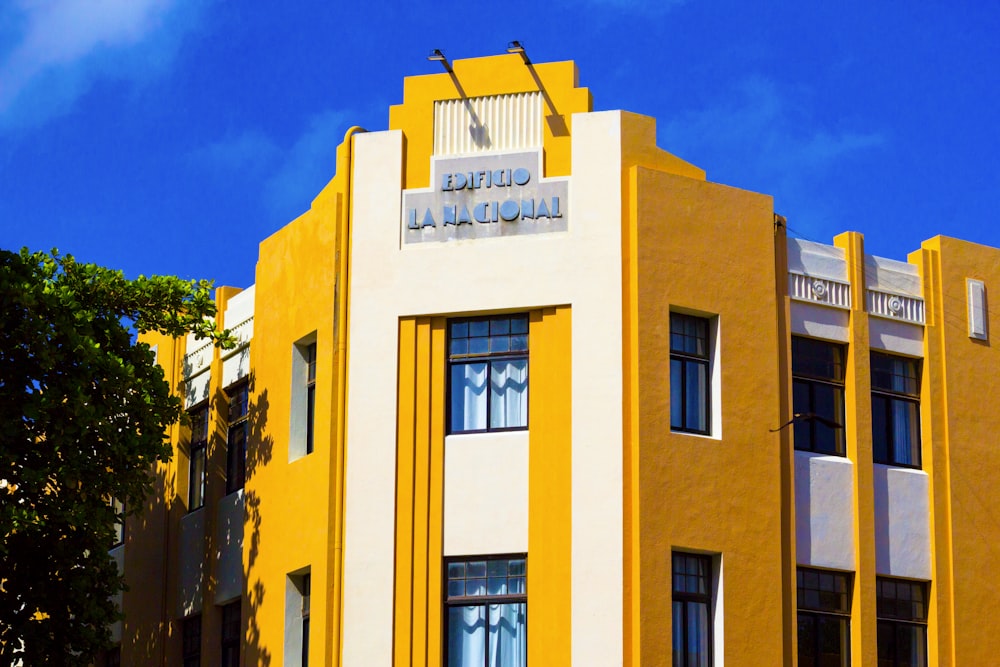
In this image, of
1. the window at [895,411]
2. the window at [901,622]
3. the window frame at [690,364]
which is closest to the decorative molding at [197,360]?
the window frame at [690,364]

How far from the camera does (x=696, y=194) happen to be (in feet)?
87.9

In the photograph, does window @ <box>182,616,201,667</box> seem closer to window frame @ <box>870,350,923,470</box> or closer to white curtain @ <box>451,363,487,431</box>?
white curtain @ <box>451,363,487,431</box>

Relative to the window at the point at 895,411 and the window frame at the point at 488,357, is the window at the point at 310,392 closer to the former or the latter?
the window frame at the point at 488,357

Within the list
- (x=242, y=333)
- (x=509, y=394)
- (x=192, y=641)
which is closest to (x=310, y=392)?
(x=242, y=333)

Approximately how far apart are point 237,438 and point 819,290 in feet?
32.4

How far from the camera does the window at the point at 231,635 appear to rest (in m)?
29.3

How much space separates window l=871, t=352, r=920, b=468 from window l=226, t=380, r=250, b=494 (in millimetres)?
10070

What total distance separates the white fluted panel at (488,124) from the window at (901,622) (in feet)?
28.0

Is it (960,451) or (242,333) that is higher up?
(242,333)

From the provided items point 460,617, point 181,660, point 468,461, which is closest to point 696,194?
point 468,461

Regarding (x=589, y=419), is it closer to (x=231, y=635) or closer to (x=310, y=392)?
(x=310, y=392)

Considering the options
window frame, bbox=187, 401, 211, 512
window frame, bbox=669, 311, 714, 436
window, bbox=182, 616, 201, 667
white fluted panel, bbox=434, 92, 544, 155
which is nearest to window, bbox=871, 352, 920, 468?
window frame, bbox=669, 311, 714, 436

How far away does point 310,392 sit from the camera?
2830 cm

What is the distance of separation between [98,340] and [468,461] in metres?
6.66
